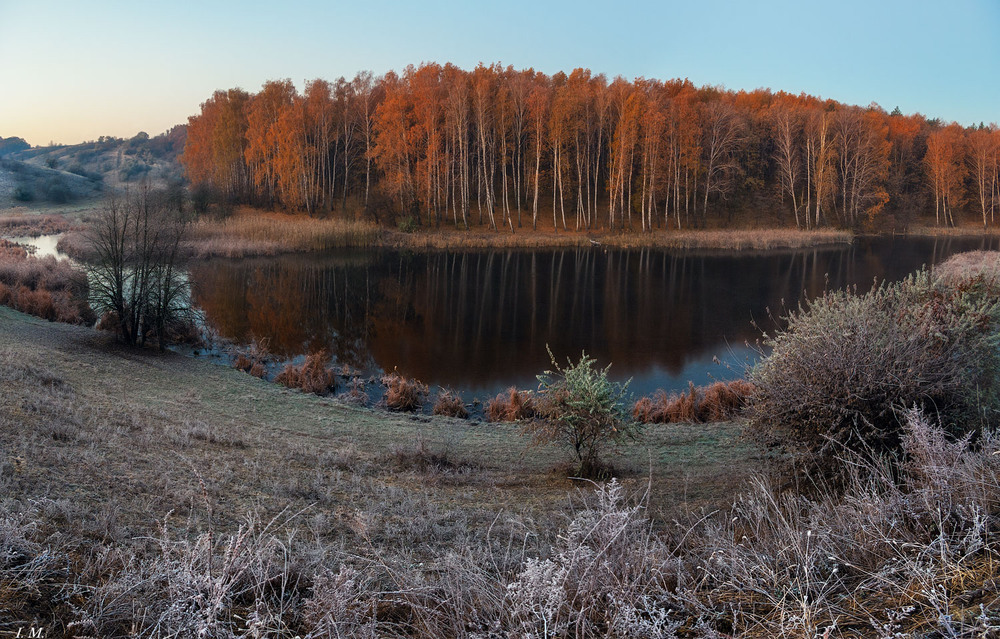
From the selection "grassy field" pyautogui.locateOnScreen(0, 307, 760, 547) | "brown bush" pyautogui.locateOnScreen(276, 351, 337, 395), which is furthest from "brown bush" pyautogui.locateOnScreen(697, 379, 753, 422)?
"brown bush" pyautogui.locateOnScreen(276, 351, 337, 395)

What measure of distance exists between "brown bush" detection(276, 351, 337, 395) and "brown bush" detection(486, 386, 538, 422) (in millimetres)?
3785

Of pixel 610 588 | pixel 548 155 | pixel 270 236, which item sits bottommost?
pixel 610 588

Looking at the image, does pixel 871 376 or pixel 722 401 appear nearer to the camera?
A: pixel 871 376

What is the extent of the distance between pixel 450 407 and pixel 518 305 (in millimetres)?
11400

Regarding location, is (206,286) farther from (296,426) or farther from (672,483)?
(672,483)

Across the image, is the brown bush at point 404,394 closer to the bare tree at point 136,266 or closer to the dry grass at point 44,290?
the bare tree at point 136,266

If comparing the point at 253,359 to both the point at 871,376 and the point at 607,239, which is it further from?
the point at 607,239

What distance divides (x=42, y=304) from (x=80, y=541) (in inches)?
709

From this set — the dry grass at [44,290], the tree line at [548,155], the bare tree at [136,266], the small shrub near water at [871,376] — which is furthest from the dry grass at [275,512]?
the tree line at [548,155]

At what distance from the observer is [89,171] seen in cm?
8956

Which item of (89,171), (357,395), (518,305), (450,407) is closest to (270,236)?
(518,305)

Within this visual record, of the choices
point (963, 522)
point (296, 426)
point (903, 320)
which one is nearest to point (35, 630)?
point (963, 522)

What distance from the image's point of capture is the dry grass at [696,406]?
37.8ft

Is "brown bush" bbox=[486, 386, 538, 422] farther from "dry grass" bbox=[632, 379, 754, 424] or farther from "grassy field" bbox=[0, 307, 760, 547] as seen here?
"dry grass" bbox=[632, 379, 754, 424]
